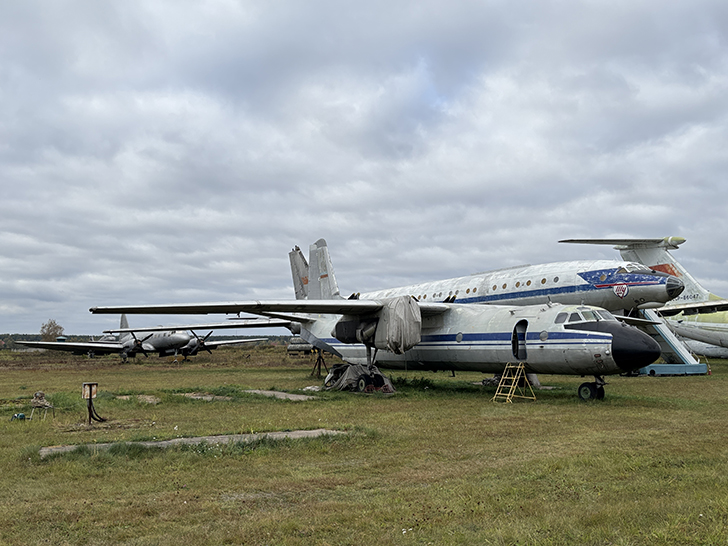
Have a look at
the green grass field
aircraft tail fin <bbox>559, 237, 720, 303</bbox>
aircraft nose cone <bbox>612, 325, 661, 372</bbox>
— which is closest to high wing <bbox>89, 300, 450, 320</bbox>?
the green grass field

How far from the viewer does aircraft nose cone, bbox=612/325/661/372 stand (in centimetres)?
1388

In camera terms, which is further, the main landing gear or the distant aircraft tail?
the distant aircraft tail

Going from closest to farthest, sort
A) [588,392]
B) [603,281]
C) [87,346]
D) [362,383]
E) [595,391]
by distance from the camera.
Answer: [595,391]
[588,392]
[362,383]
[603,281]
[87,346]

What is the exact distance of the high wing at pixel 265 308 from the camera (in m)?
17.9

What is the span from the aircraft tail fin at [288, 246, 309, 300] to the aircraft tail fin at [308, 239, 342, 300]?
2.24 m

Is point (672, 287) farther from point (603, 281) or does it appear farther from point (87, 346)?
point (87, 346)

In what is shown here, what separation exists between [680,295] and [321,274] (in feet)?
68.4

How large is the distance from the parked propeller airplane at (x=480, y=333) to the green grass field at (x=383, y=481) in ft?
6.15

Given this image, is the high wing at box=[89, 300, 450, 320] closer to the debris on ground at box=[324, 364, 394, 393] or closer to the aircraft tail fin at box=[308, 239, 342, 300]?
the debris on ground at box=[324, 364, 394, 393]

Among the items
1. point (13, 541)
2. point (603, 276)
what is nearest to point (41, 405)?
point (13, 541)

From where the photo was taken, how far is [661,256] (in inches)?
1361

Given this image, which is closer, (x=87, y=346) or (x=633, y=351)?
(x=633, y=351)

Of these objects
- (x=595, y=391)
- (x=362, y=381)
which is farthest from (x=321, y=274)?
(x=595, y=391)

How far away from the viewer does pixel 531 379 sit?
20547mm
